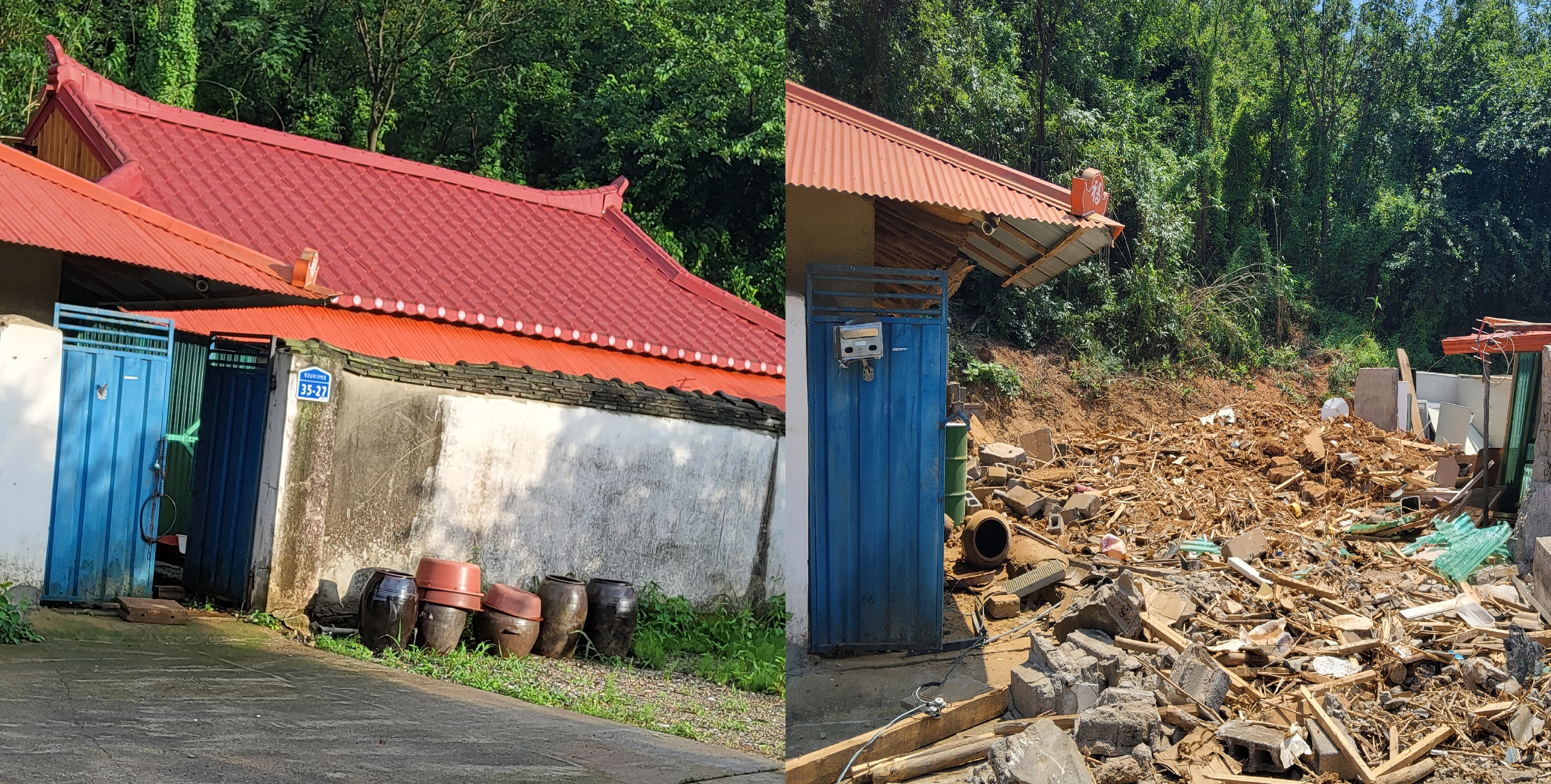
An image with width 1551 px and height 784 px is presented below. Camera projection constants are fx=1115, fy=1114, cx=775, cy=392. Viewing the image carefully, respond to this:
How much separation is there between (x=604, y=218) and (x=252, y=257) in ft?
16.3

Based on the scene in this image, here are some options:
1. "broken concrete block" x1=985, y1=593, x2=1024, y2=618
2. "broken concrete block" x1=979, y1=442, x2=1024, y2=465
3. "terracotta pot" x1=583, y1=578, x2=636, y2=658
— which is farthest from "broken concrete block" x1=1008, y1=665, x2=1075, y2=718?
"broken concrete block" x1=979, y1=442, x2=1024, y2=465

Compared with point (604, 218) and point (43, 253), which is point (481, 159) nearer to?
point (604, 218)

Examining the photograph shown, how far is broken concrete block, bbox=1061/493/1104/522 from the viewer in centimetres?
902

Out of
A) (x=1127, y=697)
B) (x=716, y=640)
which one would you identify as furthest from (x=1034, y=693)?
(x=716, y=640)

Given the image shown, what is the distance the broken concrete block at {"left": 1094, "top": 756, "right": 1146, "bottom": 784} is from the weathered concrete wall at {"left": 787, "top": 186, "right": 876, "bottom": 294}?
4.99 feet

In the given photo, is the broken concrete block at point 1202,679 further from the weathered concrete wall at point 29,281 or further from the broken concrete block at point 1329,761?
the weathered concrete wall at point 29,281

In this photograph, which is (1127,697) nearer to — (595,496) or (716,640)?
(716,640)

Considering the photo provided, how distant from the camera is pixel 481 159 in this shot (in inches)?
503

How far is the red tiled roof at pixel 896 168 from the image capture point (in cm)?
234

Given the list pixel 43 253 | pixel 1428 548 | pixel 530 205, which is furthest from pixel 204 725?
pixel 530 205

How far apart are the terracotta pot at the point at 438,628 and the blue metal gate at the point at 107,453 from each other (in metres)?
1.33

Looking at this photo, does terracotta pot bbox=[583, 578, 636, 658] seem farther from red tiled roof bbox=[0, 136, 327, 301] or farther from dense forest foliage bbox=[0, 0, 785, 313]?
dense forest foliage bbox=[0, 0, 785, 313]

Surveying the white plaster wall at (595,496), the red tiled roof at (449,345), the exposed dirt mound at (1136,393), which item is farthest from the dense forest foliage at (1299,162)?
the red tiled roof at (449,345)

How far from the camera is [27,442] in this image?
4703 mm
